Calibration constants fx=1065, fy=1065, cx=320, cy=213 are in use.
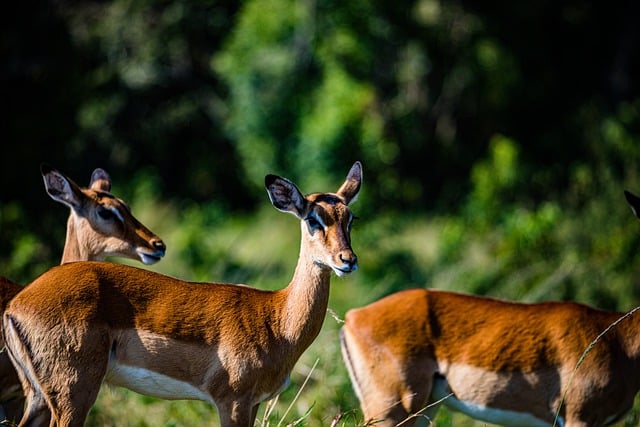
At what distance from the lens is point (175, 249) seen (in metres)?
13.6

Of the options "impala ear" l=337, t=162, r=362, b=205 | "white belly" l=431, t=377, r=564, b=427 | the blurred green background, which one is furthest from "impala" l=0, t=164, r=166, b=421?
the blurred green background

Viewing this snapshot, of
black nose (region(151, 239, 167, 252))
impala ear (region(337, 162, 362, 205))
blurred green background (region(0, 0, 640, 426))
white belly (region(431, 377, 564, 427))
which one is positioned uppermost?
impala ear (region(337, 162, 362, 205))

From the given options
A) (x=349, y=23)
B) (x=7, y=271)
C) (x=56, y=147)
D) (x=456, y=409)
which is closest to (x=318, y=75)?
(x=349, y=23)

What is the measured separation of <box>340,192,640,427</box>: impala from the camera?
6.54 meters

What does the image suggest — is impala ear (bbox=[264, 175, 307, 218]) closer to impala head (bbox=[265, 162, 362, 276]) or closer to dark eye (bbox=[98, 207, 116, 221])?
impala head (bbox=[265, 162, 362, 276])

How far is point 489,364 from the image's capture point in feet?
21.7

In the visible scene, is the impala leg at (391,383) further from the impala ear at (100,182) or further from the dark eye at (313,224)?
the impala ear at (100,182)

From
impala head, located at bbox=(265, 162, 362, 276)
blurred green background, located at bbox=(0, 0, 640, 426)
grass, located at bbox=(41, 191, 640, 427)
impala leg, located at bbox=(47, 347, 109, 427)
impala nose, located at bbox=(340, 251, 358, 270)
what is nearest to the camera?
impala leg, located at bbox=(47, 347, 109, 427)

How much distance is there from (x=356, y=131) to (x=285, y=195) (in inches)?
540

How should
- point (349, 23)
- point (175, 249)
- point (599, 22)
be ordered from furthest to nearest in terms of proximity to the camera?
1. point (599, 22)
2. point (349, 23)
3. point (175, 249)

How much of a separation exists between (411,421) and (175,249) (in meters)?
7.59

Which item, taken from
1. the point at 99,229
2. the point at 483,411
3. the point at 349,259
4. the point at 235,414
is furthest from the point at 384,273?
the point at 235,414

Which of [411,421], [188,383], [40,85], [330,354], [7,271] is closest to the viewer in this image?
[188,383]

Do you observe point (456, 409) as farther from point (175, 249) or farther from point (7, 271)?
point (175, 249)
